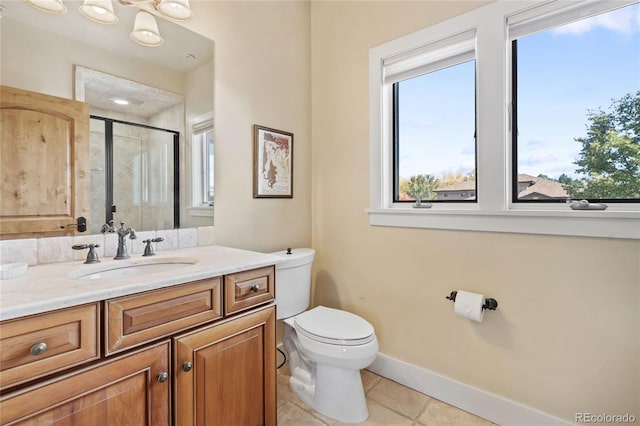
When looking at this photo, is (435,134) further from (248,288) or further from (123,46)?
(123,46)

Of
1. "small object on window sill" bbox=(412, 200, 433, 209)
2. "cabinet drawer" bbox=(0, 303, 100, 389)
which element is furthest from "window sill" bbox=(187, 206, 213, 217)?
"small object on window sill" bbox=(412, 200, 433, 209)

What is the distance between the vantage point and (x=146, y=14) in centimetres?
142

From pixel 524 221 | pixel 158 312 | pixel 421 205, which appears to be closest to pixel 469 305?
pixel 524 221

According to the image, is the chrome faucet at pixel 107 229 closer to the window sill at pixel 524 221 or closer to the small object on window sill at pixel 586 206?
the window sill at pixel 524 221

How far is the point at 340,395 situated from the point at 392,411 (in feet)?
1.02

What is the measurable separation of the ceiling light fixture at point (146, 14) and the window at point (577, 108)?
5.31 feet

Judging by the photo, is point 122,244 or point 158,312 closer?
point 158,312

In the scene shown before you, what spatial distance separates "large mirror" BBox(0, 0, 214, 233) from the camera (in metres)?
1.16

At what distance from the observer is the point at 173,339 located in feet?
3.30

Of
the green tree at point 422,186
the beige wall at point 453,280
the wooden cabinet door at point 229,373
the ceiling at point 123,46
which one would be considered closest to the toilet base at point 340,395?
the wooden cabinet door at point 229,373

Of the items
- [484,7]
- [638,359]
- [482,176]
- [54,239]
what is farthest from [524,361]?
[54,239]

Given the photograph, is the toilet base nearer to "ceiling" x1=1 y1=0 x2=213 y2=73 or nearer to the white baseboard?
the white baseboard

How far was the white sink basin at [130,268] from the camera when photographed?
3.69 feet

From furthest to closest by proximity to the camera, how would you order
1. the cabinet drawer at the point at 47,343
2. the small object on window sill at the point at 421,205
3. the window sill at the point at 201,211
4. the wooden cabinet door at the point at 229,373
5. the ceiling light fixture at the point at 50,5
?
1. the small object on window sill at the point at 421,205
2. the window sill at the point at 201,211
3. the ceiling light fixture at the point at 50,5
4. the wooden cabinet door at the point at 229,373
5. the cabinet drawer at the point at 47,343
